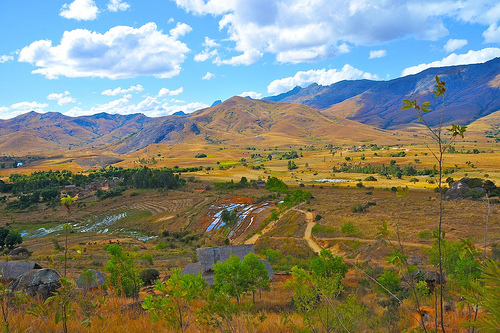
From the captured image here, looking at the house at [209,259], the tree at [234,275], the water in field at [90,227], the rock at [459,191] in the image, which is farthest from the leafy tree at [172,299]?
the rock at [459,191]

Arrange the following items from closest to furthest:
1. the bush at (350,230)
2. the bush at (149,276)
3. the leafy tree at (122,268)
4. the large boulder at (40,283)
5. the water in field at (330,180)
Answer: the large boulder at (40,283), the leafy tree at (122,268), the bush at (149,276), the bush at (350,230), the water in field at (330,180)

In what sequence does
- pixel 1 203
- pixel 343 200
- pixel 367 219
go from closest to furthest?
pixel 367 219
pixel 343 200
pixel 1 203

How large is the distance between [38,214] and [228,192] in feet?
176

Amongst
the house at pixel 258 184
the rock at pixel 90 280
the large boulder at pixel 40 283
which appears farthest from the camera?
the house at pixel 258 184

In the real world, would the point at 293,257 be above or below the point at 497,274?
below

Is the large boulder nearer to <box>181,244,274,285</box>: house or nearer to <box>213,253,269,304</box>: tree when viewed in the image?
<box>213,253,269,304</box>: tree

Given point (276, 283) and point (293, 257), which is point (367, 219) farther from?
point (276, 283)

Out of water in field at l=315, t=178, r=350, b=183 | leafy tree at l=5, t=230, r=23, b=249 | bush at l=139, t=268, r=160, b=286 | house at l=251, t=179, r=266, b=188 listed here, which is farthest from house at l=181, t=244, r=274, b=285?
water in field at l=315, t=178, r=350, b=183

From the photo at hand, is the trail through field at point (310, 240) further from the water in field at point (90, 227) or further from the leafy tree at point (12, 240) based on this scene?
the leafy tree at point (12, 240)

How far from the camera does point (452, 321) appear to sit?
316 inches

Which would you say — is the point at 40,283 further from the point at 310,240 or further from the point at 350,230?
the point at 350,230

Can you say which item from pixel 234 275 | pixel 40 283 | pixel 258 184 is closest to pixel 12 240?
pixel 40 283

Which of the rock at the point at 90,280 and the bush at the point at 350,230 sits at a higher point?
the rock at the point at 90,280

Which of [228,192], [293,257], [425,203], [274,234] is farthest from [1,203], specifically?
[425,203]
